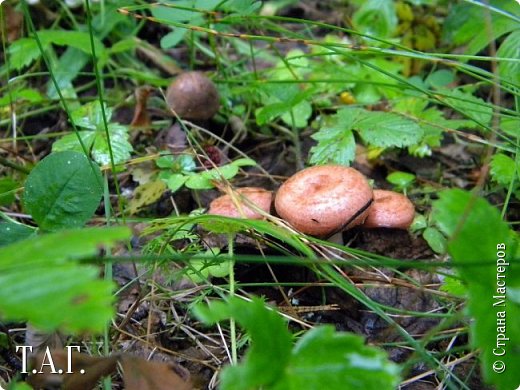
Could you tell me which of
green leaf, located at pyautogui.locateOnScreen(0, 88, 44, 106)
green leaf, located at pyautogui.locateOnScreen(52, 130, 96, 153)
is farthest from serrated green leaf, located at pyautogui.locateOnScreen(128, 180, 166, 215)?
green leaf, located at pyautogui.locateOnScreen(0, 88, 44, 106)

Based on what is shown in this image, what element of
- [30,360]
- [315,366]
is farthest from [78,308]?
[30,360]

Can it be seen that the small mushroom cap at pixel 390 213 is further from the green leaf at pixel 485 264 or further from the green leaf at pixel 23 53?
the green leaf at pixel 23 53

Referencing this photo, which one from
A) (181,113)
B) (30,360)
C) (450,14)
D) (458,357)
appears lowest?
(458,357)

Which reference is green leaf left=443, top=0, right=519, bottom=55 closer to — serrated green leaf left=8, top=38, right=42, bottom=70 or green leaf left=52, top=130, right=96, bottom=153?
green leaf left=52, top=130, right=96, bottom=153

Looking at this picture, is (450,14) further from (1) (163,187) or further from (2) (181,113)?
(1) (163,187)

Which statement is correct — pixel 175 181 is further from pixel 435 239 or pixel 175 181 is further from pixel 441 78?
pixel 441 78

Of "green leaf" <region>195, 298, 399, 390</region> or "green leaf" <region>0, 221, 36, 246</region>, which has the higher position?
"green leaf" <region>195, 298, 399, 390</region>
